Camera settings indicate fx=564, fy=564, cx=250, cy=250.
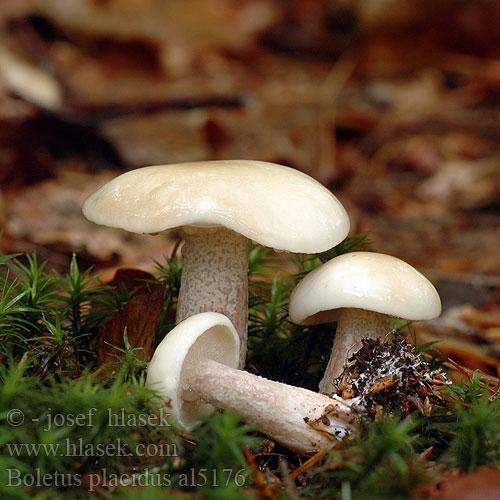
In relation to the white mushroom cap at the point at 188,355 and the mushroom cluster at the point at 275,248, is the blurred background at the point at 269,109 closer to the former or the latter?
the white mushroom cap at the point at 188,355

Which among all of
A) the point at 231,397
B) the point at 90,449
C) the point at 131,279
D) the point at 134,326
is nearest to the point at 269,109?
the point at 131,279

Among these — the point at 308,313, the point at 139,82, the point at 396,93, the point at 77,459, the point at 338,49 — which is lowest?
the point at 77,459

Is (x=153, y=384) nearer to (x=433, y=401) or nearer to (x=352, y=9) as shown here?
(x=433, y=401)

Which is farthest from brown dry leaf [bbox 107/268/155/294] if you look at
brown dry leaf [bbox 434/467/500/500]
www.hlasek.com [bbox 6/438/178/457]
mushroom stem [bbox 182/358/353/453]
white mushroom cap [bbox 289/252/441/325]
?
brown dry leaf [bbox 434/467/500/500]

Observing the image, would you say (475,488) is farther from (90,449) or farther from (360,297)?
(90,449)

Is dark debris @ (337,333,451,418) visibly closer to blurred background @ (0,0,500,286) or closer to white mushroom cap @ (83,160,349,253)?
white mushroom cap @ (83,160,349,253)

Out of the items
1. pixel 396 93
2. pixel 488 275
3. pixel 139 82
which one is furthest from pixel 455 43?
pixel 488 275
